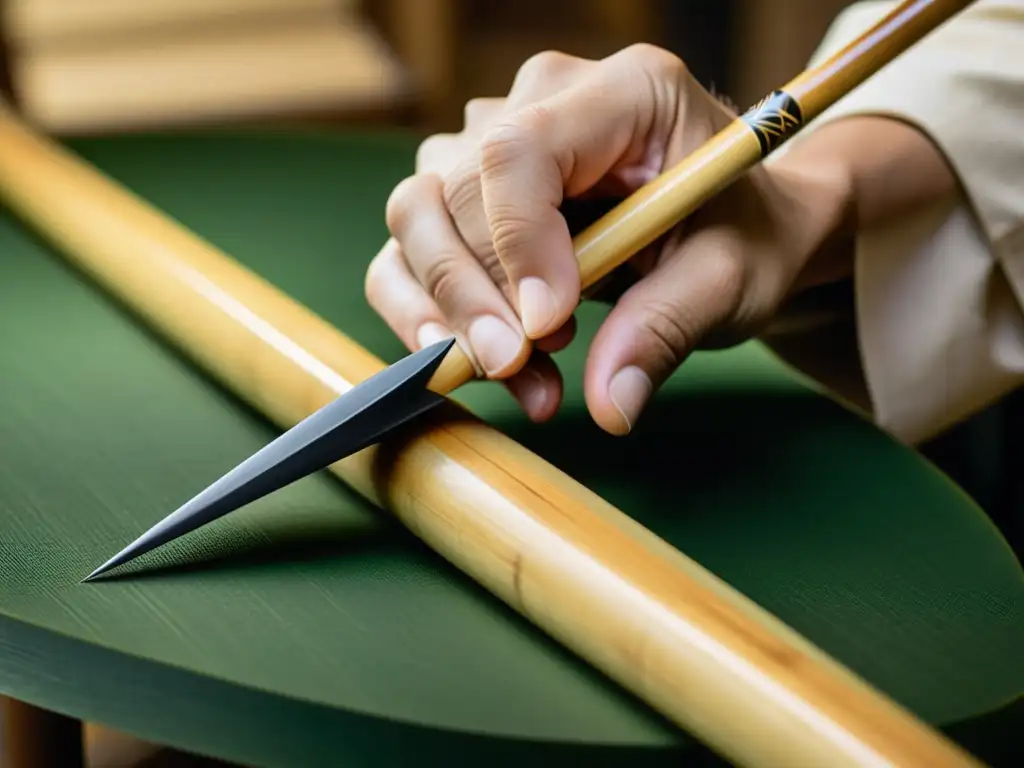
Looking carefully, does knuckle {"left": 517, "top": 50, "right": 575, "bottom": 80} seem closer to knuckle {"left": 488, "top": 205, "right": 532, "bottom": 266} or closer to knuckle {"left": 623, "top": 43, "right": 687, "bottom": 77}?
knuckle {"left": 623, "top": 43, "right": 687, "bottom": 77}

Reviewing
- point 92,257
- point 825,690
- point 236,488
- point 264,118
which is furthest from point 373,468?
point 264,118

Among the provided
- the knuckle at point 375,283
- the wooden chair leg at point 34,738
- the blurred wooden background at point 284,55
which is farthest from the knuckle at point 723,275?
the blurred wooden background at point 284,55

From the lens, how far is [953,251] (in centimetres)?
103

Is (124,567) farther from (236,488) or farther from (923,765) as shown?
(923,765)

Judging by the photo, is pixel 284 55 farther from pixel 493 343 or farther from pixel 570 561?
pixel 570 561

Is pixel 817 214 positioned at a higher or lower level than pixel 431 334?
higher

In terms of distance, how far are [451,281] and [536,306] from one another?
0.27 ft

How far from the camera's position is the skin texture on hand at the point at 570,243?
0.75 meters

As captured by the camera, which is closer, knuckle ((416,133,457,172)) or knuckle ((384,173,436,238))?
knuckle ((384,173,436,238))

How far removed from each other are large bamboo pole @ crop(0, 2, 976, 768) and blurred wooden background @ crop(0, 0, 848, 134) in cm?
204

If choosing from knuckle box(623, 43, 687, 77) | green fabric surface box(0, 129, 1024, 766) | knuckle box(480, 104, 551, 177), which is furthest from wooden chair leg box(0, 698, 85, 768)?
knuckle box(623, 43, 687, 77)

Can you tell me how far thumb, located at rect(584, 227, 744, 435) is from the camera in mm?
743

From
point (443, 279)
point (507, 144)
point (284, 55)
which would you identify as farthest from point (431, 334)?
point (284, 55)

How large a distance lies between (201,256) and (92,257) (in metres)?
0.13
